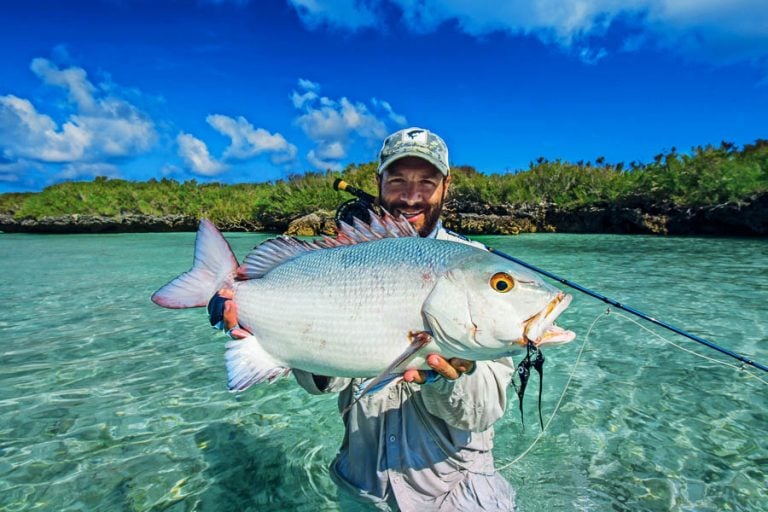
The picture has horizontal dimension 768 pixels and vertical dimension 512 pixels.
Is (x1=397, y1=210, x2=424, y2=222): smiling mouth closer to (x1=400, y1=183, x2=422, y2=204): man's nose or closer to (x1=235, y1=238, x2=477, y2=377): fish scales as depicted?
(x1=400, y1=183, x2=422, y2=204): man's nose

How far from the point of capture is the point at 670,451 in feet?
11.2

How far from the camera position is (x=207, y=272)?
2234mm

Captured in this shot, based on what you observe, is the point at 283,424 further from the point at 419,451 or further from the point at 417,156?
the point at 417,156

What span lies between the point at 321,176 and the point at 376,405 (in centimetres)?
3120

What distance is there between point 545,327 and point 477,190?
2351cm

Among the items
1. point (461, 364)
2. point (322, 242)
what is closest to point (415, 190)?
point (322, 242)

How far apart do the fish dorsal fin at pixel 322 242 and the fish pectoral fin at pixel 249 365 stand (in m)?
0.36

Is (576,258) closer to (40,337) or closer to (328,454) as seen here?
(328,454)

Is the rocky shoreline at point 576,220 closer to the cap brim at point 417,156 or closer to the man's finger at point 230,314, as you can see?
the cap brim at point 417,156

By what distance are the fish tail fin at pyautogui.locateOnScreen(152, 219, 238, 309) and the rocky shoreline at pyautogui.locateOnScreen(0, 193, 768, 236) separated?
65.3 feet

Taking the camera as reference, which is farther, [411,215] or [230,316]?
[411,215]

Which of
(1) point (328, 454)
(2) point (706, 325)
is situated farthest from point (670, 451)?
(2) point (706, 325)

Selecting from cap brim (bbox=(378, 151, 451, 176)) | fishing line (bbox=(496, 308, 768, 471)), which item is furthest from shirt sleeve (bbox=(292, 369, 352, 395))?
fishing line (bbox=(496, 308, 768, 471))

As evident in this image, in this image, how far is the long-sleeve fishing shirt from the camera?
7.40ft
